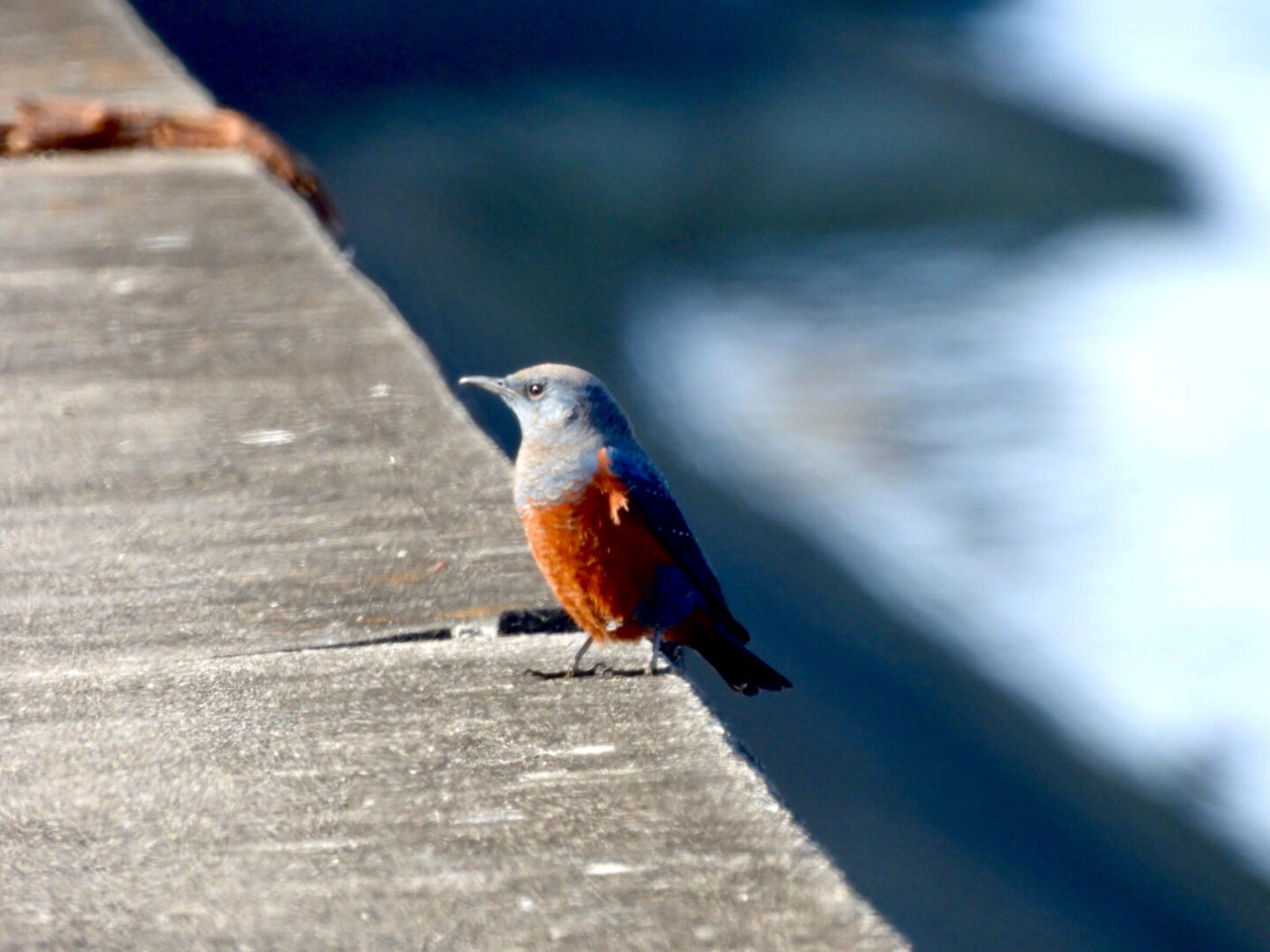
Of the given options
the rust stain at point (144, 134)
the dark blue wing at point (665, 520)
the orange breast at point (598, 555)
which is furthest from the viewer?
the rust stain at point (144, 134)

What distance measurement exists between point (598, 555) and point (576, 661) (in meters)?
0.30

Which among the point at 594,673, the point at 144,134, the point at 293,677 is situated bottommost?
the point at 144,134

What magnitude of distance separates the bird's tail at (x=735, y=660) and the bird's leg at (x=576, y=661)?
46cm

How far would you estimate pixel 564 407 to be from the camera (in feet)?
8.57

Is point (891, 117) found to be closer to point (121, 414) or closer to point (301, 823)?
point (121, 414)

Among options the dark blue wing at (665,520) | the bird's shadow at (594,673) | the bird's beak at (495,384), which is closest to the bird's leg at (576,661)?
the bird's shadow at (594,673)

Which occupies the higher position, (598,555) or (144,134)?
(598,555)

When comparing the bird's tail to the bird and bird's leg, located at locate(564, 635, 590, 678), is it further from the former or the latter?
bird's leg, located at locate(564, 635, 590, 678)

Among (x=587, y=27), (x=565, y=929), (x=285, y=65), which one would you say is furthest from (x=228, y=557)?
(x=587, y=27)

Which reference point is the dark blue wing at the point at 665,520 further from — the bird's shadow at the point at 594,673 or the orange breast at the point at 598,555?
the bird's shadow at the point at 594,673

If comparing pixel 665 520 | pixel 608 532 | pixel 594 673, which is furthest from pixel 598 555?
pixel 594 673

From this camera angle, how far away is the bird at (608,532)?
2215mm

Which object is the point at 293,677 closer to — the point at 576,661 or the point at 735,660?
the point at 576,661

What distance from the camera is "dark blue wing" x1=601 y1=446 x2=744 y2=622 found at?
2.50 meters
